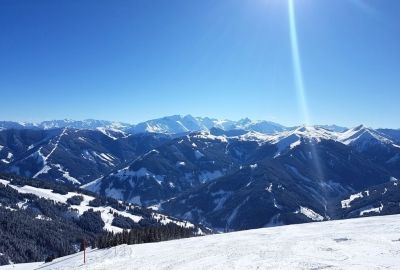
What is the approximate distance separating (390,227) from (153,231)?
253 ft

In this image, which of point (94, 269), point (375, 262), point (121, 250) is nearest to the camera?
point (375, 262)

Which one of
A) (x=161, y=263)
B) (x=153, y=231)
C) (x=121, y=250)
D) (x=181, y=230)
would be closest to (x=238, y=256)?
(x=161, y=263)

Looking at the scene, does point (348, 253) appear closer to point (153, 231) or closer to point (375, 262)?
point (375, 262)

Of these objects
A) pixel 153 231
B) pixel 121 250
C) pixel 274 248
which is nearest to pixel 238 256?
pixel 274 248

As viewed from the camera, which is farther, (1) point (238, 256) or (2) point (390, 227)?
(2) point (390, 227)

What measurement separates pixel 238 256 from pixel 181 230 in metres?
97.4

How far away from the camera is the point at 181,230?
15400cm

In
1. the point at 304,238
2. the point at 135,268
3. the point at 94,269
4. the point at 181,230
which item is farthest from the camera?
the point at 181,230

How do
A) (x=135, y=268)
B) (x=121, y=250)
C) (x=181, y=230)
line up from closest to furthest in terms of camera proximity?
(x=135, y=268)
(x=121, y=250)
(x=181, y=230)

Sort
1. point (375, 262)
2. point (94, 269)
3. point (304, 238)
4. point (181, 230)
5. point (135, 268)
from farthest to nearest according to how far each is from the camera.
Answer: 1. point (181, 230)
2. point (304, 238)
3. point (94, 269)
4. point (135, 268)
5. point (375, 262)

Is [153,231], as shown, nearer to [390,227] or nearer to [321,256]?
[390,227]

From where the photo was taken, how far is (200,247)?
74.2 m

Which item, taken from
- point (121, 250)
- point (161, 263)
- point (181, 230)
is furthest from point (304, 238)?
point (181, 230)

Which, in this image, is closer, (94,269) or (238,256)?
(238,256)
